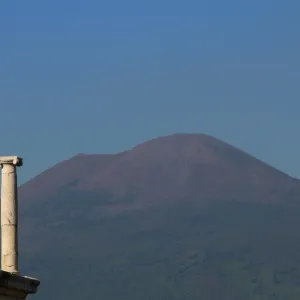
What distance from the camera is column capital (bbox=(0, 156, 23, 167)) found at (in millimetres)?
46747

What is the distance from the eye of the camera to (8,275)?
43.2 meters

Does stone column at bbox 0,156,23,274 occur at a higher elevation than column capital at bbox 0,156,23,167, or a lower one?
lower

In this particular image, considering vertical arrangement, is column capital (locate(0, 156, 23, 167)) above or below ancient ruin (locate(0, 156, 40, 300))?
above

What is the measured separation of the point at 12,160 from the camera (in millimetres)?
46875

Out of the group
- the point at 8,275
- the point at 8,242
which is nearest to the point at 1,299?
the point at 8,275

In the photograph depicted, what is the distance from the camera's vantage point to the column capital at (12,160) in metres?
46.7

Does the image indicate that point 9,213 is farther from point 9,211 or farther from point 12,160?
point 12,160

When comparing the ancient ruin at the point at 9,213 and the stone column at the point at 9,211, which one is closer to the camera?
the ancient ruin at the point at 9,213

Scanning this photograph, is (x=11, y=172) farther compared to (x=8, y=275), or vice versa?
(x=11, y=172)

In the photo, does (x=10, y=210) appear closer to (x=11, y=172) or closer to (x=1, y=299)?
(x=11, y=172)

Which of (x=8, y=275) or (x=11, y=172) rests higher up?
(x=11, y=172)

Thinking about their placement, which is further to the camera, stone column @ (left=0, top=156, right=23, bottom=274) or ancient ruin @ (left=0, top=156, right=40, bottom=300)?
stone column @ (left=0, top=156, right=23, bottom=274)

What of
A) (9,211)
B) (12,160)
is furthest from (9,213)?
(12,160)

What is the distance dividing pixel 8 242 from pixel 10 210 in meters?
1.13
